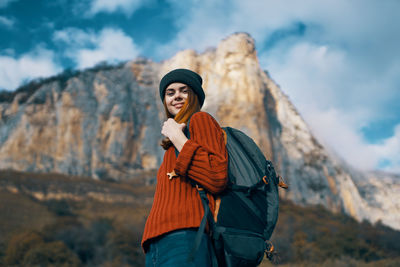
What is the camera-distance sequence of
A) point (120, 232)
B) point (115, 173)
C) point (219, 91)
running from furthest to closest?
point (219, 91), point (115, 173), point (120, 232)

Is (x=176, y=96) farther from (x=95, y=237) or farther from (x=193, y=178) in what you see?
(x=95, y=237)

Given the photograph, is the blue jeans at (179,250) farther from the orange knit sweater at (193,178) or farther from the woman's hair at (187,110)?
the woman's hair at (187,110)

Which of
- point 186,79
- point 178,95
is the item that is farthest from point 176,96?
point 186,79

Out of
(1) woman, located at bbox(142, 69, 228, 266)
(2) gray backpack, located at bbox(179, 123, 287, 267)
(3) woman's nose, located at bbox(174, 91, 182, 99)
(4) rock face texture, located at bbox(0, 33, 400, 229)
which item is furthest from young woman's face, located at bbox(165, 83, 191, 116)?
(4) rock face texture, located at bbox(0, 33, 400, 229)

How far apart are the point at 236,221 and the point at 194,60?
5006 cm

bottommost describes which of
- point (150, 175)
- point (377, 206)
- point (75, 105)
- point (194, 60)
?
point (377, 206)

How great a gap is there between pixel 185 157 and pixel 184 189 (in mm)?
156

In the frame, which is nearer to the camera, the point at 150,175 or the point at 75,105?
the point at 150,175

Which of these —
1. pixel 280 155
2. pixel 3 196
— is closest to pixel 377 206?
pixel 280 155

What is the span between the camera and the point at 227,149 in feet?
5.52

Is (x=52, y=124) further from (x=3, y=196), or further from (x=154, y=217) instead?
(x=154, y=217)

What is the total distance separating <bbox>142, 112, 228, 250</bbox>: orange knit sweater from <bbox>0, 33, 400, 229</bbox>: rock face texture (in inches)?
1542

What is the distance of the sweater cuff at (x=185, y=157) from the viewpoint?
1.56 metres

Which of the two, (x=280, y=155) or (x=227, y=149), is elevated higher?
(x=280, y=155)
